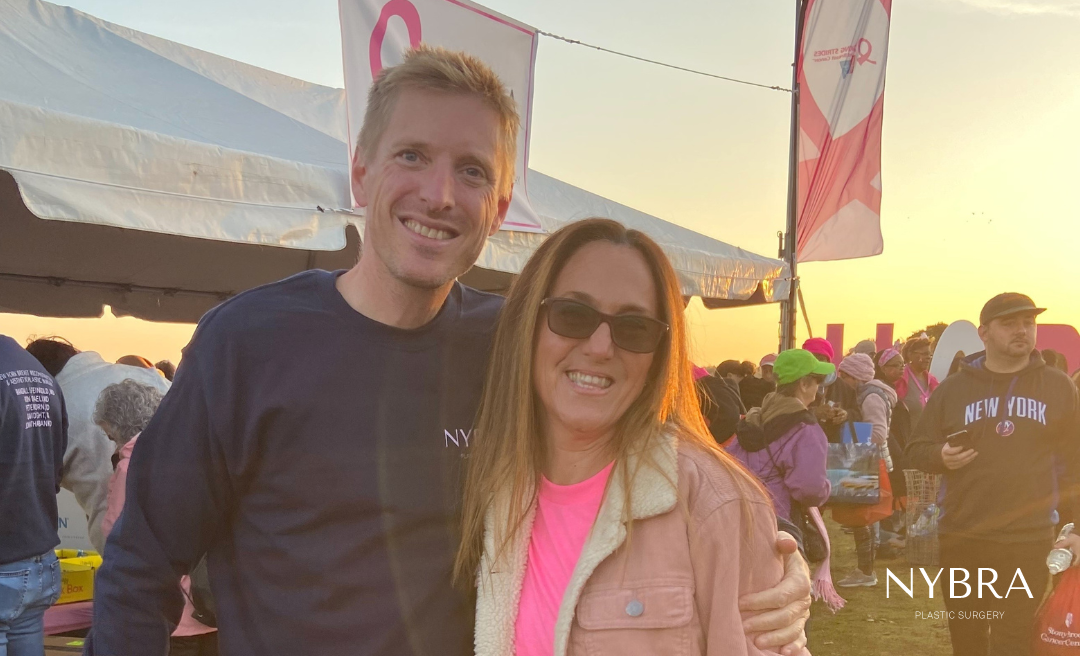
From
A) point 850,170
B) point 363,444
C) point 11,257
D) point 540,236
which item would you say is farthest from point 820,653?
point 11,257

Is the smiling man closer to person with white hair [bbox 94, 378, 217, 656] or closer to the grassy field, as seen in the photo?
person with white hair [bbox 94, 378, 217, 656]

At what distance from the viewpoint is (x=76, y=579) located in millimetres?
4250

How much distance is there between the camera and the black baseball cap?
14.3 feet

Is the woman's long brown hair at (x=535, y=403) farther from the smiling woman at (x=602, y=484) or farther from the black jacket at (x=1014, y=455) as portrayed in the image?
the black jacket at (x=1014, y=455)

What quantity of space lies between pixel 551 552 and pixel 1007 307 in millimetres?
3468

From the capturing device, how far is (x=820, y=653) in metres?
5.94

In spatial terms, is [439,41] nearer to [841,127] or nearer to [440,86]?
[440,86]

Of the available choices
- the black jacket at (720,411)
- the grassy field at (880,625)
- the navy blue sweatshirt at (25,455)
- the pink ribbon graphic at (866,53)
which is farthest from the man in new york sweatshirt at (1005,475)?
the pink ribbon graphic at (866,53)

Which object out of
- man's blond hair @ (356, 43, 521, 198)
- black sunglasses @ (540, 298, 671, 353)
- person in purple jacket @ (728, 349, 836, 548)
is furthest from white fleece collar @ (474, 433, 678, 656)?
person in purple jacket @ (728, 349, 836, 548)

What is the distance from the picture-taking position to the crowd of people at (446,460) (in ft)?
5.62

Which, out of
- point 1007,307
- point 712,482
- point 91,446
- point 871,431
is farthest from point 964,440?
point 91,446

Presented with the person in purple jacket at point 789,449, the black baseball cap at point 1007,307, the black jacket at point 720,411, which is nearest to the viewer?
the black baseball cap at point 1007,307

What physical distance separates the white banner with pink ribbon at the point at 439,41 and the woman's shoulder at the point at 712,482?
2492 millimetres

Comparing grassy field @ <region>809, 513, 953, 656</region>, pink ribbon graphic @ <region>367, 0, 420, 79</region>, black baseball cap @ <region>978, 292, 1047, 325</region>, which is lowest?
grassy field @ <region>809, 513, 953, 656</region>
